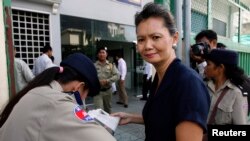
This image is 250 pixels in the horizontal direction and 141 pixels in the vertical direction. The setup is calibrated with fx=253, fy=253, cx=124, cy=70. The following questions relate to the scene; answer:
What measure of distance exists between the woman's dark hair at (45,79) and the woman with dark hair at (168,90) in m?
0.37

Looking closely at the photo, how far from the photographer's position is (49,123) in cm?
89

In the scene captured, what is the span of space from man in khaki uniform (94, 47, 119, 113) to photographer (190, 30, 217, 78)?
88.5 inches

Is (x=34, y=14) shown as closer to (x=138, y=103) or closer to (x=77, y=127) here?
(x=138, y=103)

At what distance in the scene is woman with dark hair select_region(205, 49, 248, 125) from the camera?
200 centimetres

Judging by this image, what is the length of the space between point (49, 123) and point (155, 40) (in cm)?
65

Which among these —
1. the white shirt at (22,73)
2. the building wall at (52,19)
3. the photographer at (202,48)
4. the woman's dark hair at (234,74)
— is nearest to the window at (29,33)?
the building wall at (52,19)

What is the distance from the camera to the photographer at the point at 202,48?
2.28 meters

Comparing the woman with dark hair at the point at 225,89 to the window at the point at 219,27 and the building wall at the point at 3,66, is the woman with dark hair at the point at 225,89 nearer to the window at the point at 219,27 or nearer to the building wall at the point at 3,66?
the building wall at the point at 3,66

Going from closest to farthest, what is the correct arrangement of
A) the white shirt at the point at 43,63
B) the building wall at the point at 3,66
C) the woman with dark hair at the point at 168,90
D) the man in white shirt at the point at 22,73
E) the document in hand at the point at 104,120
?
the woman with dark hair at the point at 168,90
the document in hand at the point at 104,120
the building wall at the point at 3,66
the man in white shirt at the point at 22,73
the white shirt at the point at 43,63

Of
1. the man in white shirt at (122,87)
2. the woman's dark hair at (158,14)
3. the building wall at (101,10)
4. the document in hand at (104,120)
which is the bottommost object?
the man in white shirt at (122,87)

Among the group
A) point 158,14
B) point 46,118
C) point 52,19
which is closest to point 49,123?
point 46,118

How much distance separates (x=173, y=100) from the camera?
1151 mm

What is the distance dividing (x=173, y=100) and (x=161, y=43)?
0.95 ft

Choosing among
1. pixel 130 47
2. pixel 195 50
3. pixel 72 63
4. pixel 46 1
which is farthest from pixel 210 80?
pixel 130 47
